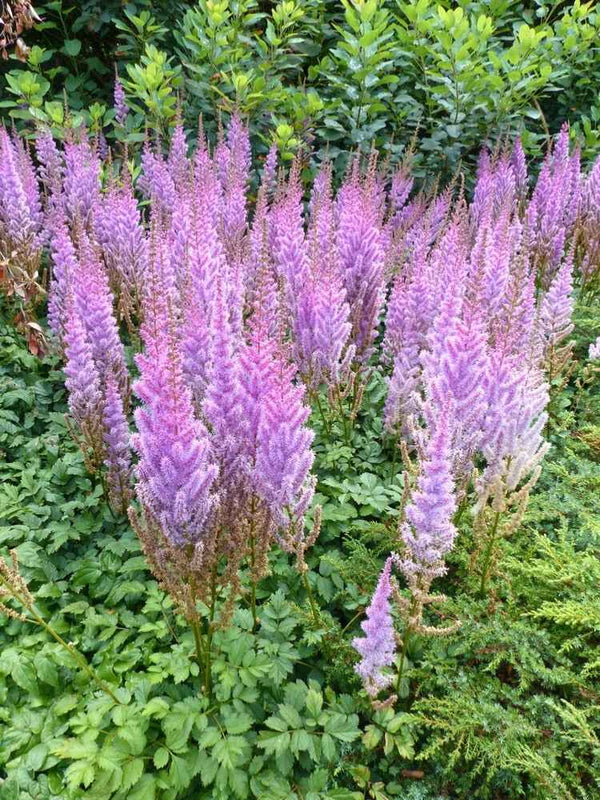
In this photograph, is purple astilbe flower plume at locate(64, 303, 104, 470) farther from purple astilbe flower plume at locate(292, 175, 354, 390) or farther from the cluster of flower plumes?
purple astilbe flower plume at locate(292, 175, 354, 390)

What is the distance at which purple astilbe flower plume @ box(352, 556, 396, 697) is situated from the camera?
2021mm

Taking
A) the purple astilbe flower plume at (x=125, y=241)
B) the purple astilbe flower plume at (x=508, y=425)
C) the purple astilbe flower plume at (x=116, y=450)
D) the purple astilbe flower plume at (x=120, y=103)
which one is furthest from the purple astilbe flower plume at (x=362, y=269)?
the purple astilbe flower plume at (x=120, y=103)

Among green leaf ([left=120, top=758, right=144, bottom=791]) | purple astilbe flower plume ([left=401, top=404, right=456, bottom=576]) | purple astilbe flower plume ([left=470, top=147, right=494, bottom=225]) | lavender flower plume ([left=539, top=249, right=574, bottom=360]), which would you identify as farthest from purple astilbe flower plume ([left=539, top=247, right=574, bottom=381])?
green leaf ([left=120, top=758, right=144, bottom=791])

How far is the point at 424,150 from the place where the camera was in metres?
6.02

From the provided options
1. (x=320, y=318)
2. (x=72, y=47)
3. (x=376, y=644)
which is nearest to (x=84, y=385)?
(x=320, y=318)

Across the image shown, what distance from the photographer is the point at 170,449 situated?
1.81 meters

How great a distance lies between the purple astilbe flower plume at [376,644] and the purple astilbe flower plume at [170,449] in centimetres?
66

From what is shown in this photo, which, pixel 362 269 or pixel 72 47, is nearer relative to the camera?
pixel 362 269

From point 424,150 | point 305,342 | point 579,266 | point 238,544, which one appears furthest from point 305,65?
point 238,544

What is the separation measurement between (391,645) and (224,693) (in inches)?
25.3

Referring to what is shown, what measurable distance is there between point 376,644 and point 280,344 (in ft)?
3.84

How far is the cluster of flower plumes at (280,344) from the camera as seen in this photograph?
6.38 ft

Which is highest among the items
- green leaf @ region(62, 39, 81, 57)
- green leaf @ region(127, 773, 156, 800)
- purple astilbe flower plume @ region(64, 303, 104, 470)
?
green leaf @ region(62, 39, 81, 57)

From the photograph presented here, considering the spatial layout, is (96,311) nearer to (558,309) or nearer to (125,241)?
(125,241)
